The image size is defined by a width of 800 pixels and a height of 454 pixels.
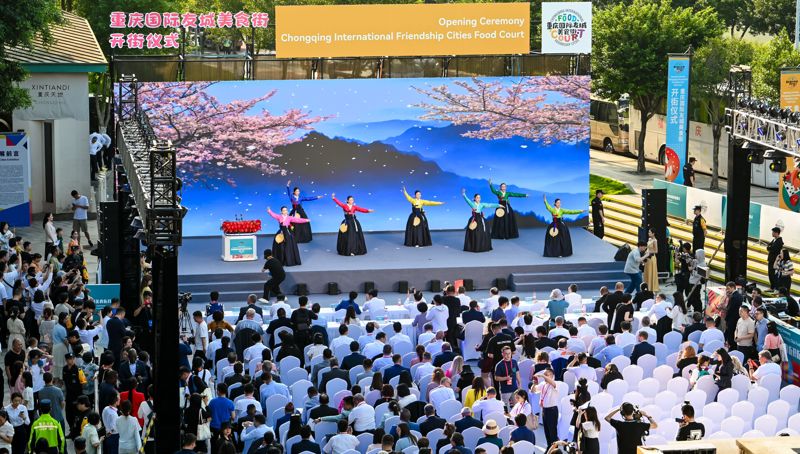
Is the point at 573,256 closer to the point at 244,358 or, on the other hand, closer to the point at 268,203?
the point at 268,203

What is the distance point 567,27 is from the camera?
114 feet

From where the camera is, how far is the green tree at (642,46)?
150ft

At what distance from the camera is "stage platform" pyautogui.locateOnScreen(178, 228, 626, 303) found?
101 feet

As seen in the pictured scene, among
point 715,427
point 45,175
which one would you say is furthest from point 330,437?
point 45,175

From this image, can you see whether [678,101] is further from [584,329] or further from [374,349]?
[374,349]

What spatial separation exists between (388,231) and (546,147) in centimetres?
428

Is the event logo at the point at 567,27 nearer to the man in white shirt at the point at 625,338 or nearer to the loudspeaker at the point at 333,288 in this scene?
the loudspeaker at the point at 333,288

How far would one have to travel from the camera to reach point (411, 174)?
35.0m

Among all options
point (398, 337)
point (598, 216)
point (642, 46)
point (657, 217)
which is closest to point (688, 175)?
point (598, 216)

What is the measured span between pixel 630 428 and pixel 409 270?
13.5 m

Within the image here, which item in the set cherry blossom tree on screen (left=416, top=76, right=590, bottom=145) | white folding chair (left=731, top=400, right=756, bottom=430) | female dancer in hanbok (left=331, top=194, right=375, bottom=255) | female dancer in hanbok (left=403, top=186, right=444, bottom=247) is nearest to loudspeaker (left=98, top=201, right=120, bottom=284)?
female dancer in hanbok (left=331, top=194, right=375, bottom=255)

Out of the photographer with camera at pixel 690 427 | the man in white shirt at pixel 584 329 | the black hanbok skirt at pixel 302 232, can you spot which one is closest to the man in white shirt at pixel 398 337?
the man in white shirt at pixel 584 329

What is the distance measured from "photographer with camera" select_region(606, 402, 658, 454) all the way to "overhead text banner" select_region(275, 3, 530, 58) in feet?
56.6

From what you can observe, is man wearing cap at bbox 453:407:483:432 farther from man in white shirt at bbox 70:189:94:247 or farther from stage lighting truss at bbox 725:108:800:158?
man in white shirt at bbox 70:189:94:247
